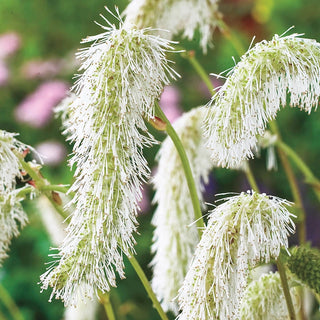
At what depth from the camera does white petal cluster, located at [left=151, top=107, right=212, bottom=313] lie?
751 millimetres

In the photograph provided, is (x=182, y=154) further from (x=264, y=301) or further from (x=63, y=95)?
(x=63, y=95)

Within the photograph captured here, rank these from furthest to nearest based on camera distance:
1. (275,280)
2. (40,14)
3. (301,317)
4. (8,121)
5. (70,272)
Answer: (40,14)
(8,121)
(301,317)
(275,280)
(70,272)

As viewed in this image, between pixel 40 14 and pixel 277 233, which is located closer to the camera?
pixel 277 233

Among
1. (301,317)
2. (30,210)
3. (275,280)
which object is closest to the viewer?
(275,280)

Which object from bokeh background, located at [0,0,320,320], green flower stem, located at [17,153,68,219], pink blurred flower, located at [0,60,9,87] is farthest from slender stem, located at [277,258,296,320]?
pink blurred flower, located at [0,60,9,87]

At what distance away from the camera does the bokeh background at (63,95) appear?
1590 mm

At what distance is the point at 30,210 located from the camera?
169 centimetres

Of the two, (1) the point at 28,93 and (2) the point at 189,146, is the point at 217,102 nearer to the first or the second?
(2) the point at 189,146

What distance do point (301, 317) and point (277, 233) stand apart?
0.30 metres

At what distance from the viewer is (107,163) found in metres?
0.46

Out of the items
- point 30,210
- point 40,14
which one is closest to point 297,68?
point 30,210

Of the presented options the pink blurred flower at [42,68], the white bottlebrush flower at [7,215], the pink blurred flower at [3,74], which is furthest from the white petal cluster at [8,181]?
the pink blurred flower at [3,74]

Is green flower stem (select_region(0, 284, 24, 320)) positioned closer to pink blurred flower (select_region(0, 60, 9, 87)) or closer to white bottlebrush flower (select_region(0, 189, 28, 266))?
white bottlebrush flower (select_region(0, 189, 28, 266))

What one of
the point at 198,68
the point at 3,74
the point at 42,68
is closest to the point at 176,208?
the point at 198,68
